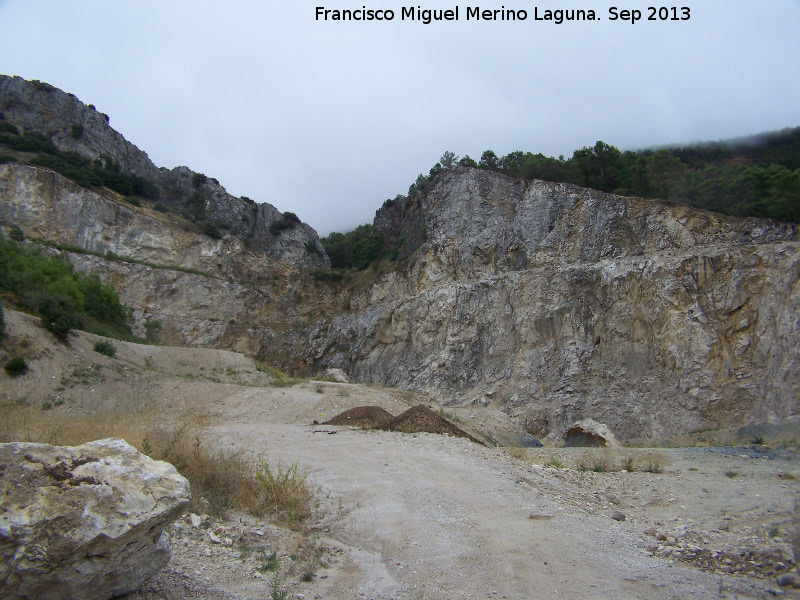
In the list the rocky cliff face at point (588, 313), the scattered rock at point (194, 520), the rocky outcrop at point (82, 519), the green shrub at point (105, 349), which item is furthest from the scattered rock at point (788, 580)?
the green shrub at point (105, 349)

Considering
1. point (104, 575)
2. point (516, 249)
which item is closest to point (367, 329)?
point (516, 249)

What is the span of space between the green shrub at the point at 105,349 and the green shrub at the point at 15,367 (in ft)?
18.5

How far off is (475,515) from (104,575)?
183 inches

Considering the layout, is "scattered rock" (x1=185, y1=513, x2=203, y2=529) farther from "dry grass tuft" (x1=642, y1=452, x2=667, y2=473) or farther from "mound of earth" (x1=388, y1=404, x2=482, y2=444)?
"mound of earth" (x1=388, y1=404, x2=482, y2=444)

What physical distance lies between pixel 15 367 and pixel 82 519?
644 inches

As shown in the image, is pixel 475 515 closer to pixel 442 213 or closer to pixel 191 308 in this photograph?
pixel 442 213

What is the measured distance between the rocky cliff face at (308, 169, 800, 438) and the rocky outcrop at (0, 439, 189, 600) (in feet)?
76.7

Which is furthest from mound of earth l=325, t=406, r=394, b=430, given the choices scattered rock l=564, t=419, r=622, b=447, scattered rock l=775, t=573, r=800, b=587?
scattered rock l=775, t=573, r=800, b=587

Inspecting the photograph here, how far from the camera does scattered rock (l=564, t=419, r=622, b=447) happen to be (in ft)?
56.0

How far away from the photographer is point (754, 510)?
7500 mm

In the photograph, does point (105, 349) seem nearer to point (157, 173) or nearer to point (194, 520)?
point (194, 520)

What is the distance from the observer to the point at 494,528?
Answer: 657 centimetres

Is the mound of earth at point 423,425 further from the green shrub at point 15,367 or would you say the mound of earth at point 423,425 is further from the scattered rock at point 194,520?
the green shrub at point 15,367

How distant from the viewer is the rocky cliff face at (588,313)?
2336 centimetres
